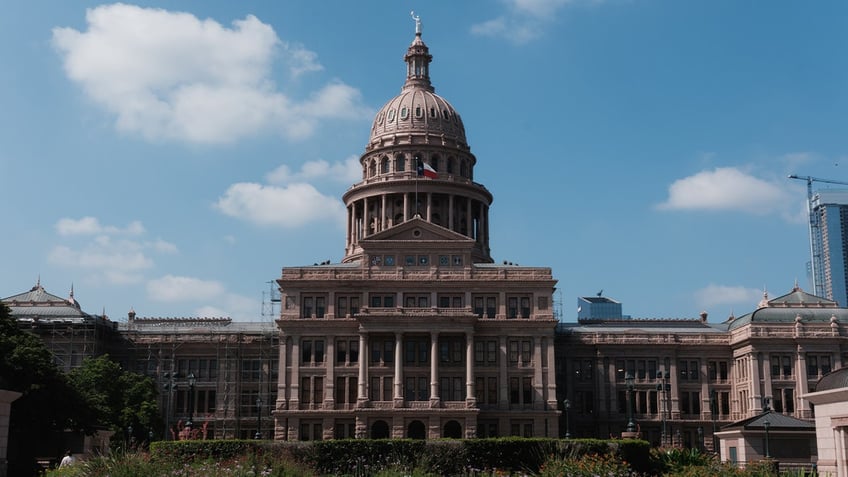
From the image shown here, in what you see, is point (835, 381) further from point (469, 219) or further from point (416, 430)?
point (469, 219)

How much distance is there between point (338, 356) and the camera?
104 m

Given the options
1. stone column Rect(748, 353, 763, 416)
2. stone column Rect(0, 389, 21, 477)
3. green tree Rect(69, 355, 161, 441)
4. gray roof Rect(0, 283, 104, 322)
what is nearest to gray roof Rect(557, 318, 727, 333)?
stone column Rect(748, 353, 763, 416)

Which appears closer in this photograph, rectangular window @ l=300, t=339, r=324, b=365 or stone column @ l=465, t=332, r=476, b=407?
stone column @ l=465, t=332, r=476, b=407

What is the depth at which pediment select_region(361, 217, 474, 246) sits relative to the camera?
10675 cm

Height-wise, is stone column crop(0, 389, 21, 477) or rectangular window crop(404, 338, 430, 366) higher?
rectangular window crop(404, 338, 430, 366)

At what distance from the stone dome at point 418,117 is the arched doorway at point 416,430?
45200 millimetres

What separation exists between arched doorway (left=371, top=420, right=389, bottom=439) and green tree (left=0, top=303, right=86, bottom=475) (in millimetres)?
32521

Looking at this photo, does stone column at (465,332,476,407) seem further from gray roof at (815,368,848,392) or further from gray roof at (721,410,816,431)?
gray roof at (815,368,848,392)

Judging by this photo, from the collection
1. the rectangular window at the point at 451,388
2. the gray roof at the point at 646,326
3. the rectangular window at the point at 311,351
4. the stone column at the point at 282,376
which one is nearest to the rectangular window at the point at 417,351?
the rectangular window at the point at 451,388

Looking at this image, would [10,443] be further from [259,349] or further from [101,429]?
[259,349]

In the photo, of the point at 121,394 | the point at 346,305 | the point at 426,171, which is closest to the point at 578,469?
the point at 346,305

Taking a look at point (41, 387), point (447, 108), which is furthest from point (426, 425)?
point (447, 108)

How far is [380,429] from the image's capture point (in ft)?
328

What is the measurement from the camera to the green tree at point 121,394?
9525 centimetres
